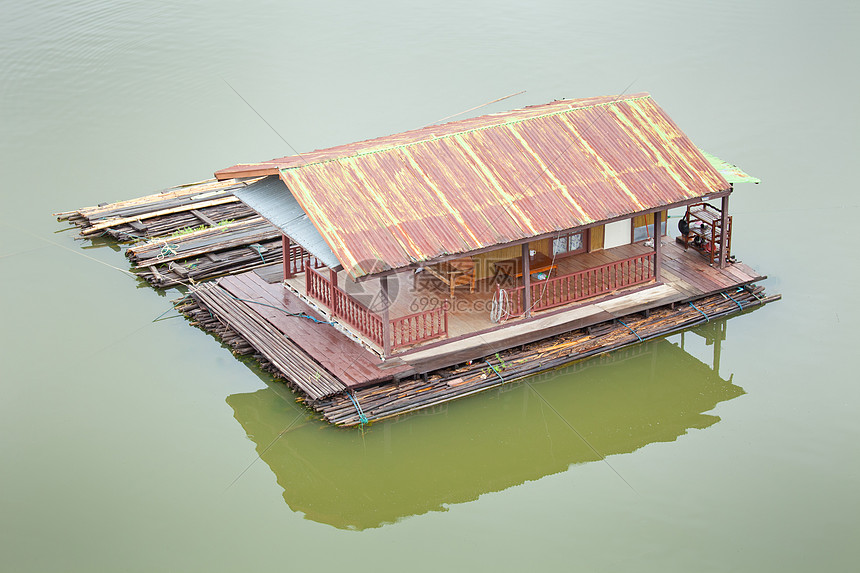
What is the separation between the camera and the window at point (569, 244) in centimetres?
2775

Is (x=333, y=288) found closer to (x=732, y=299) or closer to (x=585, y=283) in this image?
(x=585, y=283)

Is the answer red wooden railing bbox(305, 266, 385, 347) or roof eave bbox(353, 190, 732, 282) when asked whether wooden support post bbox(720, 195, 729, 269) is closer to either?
roof eave bbox(353, 190, 732, 282)

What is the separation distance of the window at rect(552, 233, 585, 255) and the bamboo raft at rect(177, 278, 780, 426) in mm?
2372

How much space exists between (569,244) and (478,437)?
681 cm

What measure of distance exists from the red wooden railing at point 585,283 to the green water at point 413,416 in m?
1.82

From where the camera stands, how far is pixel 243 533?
68.0ft

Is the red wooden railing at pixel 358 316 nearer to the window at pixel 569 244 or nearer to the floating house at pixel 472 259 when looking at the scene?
the floating house at pixel 472 259

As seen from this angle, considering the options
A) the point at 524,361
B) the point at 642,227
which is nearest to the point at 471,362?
the point at 524,361

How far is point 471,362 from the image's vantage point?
25172 mm

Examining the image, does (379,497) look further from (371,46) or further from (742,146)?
(371,46)

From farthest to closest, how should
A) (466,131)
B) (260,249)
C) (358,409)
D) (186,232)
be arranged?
(186,232), (260,249), (466,131), (358,409)

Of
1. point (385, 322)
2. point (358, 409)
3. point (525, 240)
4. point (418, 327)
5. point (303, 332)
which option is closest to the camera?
point (358, 409)

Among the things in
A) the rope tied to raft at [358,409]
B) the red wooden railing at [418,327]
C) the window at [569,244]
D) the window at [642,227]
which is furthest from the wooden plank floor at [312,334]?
the window at [642,227]

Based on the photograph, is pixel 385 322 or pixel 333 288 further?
pixel 333 288
